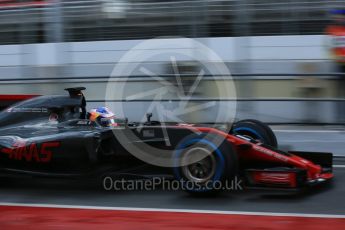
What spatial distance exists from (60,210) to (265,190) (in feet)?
6.57

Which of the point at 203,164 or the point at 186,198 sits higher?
the point at 203,164

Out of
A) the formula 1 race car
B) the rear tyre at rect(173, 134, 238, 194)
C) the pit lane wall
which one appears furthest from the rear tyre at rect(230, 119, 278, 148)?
the pit lane wall

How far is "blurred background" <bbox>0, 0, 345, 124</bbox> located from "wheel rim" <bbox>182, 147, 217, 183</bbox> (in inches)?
104

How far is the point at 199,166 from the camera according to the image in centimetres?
531

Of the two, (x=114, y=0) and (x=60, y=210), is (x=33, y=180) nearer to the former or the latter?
(x=60, y=210)

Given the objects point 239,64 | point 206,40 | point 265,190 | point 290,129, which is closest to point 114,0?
point 206,40

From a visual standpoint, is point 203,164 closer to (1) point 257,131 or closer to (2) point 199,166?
(2) point 199,166

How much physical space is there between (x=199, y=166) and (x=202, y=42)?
3.78m

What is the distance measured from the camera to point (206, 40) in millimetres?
8797

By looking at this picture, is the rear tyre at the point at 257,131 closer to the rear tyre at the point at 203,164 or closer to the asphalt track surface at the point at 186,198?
the asphalt track surface at the point at 186,198

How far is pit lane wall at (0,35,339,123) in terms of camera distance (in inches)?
307

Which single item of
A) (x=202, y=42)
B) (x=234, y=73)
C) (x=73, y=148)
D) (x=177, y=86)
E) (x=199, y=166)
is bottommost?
(x=199, y=166)

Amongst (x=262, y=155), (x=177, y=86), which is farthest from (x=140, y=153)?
(x=177, y=86)

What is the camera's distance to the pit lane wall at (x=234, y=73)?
7797 millimetres
